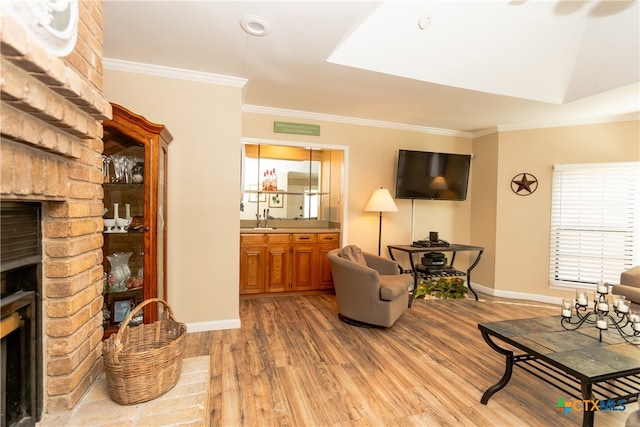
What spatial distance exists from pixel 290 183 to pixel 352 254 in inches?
74.7

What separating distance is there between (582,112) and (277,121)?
12.3 ft

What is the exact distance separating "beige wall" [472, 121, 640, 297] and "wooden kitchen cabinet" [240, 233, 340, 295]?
2.37 metres

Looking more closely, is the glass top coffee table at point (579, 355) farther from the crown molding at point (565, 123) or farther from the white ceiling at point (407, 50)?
the crown molding at point (565, 123)

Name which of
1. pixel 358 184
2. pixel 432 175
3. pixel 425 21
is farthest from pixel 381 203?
pixel 425 21

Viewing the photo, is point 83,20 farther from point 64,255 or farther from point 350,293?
point 350,293

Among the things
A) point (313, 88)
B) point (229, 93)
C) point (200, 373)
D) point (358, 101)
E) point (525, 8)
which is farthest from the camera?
point (358, 101)

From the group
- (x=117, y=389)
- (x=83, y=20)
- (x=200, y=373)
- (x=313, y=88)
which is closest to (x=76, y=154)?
(x=83, y=20)

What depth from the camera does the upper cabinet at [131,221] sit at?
7.63 feet

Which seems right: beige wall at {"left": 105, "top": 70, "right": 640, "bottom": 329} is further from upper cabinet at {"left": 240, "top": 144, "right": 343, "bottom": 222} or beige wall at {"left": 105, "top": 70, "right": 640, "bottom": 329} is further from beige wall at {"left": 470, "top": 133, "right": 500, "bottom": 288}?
upper cabinet at {"left": 240, "top": 144, "right": 343, "bottom": 222}

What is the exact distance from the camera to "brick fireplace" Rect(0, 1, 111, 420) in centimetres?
91

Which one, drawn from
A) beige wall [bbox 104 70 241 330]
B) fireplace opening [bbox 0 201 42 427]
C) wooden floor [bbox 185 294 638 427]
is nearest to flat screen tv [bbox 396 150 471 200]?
wooden floor [bbox 185 294 638 427]

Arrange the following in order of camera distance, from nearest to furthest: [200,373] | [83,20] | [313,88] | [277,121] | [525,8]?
[83,20] < [200,373] < [525,8] < [313,88] < [277,121]

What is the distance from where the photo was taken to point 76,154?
1.29 meters

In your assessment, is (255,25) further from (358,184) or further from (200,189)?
(358,184)
